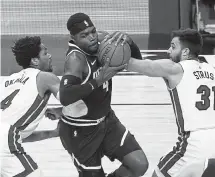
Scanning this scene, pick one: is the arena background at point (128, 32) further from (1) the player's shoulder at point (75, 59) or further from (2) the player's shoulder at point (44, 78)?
(1) the player's shoulder at point (75, 59)

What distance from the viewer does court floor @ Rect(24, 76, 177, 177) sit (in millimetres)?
6465

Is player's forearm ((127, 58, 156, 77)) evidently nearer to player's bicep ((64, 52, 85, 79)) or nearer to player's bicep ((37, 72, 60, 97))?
player's bicep ((64, 52, 85, 79))

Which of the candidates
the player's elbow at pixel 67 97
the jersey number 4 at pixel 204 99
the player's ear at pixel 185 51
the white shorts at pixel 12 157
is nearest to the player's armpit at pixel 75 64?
the player's elbow at pixel 67 97

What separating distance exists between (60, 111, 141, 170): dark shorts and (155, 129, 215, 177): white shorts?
41 centimetres

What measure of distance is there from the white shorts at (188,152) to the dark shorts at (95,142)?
0.41m

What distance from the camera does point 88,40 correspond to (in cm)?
484

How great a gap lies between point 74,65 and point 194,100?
0.91 metres

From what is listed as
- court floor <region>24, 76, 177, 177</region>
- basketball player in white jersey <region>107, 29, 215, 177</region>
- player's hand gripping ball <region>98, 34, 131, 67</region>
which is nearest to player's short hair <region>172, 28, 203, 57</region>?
basketball player in white jersey <region>107, 29, 215, 177</region>

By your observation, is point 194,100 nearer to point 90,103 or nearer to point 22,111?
point 90,103

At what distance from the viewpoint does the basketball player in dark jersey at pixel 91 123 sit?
15.9 ft

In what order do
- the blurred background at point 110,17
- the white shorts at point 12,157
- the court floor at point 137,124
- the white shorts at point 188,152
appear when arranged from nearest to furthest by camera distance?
the white shorts at point 188,152 → the white shorts at point 12,157 → the court floor at point 137,124 → the blurred background at point 110,17

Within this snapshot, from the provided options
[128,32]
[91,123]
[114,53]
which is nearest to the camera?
[114,53]

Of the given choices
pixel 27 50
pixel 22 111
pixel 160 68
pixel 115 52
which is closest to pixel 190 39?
pixel 160 68

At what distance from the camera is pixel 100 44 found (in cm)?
472
